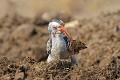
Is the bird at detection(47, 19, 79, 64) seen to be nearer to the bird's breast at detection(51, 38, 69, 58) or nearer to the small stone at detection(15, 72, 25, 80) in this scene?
the bird's breast at detection(51, 38, 69, 58)

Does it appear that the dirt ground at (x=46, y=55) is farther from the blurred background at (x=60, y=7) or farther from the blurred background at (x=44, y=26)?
the blurred background at (x=60, y=7)

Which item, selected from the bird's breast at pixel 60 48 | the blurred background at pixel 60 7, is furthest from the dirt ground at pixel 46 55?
the blurred background at pixel 60 7

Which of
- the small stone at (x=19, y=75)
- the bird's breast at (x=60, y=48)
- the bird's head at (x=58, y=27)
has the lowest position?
the small stone at (x=19, y=75)

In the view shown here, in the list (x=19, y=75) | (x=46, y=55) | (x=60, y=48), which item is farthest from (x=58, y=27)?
(x=46, y=55)

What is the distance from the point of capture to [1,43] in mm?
17062

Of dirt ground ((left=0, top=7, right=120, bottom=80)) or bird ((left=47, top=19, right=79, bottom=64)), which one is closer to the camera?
dirt ground ((left=0, top=7, right=120, bottom=80))

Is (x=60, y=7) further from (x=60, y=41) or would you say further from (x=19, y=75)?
(x=19, y=75)

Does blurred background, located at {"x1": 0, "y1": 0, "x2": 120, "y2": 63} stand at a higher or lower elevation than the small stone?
higher

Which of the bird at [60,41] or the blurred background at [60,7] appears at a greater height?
the blurred background at [60,7]

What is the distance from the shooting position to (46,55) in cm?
1542

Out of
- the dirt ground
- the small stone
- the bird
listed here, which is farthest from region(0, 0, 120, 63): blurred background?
the small stone

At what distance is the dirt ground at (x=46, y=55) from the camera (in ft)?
28.5

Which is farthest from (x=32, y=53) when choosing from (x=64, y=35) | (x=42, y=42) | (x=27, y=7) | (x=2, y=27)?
(x=27, y=7)

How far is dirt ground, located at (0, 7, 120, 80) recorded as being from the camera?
869 centimetres
